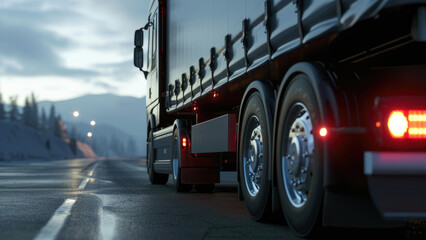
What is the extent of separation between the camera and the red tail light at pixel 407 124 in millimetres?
4730

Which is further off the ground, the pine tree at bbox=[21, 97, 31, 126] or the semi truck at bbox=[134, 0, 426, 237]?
the pine tree at bbox=[21, 97, 31, 126]

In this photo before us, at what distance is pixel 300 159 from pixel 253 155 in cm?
163

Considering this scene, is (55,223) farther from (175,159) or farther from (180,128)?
(175,159)

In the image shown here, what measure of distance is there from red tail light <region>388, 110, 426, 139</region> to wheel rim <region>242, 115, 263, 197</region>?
2.31 m

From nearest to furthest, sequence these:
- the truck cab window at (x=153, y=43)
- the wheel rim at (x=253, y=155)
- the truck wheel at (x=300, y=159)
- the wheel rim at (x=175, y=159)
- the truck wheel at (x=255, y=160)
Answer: the truck wheel at (x=300, y=159) < the truck wheel at (x=255, y=160) < the wheel rim at (x=253, y=155) < the wheel rim at (x=175, y=159) < the truck cab window at (x=153, y=43)

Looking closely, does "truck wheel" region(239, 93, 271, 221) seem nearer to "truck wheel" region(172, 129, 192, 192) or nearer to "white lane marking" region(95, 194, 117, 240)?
"white lane marking" region(95, 194, 117, 240)

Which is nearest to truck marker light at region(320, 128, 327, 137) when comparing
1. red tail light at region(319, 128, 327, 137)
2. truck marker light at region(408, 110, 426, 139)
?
red tail light at region(319, 128, 327, 137)

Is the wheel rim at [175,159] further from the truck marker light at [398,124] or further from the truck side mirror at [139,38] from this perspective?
the truck marker light at [398,124]

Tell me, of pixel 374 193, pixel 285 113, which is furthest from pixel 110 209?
pixel 374 193

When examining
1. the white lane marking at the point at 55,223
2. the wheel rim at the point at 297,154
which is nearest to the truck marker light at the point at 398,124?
the wheel rim at the point at 297,154

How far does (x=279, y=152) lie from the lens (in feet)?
19.9

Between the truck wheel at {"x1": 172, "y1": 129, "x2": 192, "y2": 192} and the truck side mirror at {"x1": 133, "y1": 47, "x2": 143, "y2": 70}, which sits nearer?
the truck wheel at {"x1": 172, "y1": 129, "x2": 192, "y2": 192}

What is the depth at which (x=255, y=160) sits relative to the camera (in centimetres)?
713

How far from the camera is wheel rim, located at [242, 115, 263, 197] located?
7.06 m
